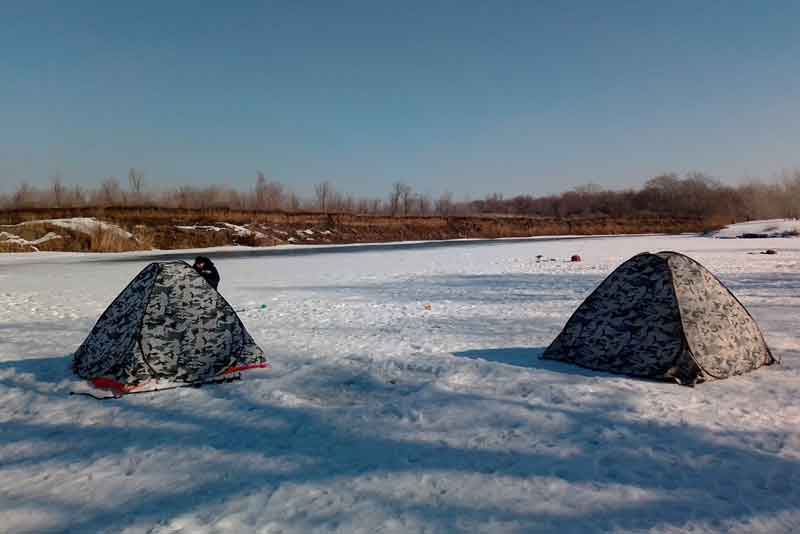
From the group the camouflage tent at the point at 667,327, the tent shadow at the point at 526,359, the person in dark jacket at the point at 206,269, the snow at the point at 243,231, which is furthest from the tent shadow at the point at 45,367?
the snow at the point at 243,231

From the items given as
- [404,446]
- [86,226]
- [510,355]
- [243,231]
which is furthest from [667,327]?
[243,231]

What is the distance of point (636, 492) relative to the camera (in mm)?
4008

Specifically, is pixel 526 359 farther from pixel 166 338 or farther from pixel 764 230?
pixel 764 230

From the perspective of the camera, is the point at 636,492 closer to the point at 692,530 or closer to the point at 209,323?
the point at 692,530

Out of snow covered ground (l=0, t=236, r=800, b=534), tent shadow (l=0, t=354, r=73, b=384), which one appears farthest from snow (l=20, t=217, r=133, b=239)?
tent shadow (l=0, t=354, r=73, b=384)

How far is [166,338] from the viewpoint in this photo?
6797mm

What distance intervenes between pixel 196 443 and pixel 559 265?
20.6 metres

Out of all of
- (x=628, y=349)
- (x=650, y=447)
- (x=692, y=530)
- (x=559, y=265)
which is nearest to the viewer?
(x=692, y=530)

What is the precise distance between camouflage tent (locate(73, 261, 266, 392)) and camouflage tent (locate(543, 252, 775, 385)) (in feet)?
15.3

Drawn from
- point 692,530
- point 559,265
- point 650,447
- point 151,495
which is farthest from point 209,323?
point 559,265

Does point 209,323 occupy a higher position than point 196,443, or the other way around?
point 209,323

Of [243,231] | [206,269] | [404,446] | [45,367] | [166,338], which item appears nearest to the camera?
[404,446]

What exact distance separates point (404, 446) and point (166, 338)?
363 centimetres

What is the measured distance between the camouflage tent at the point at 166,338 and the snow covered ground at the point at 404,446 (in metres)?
0.37
